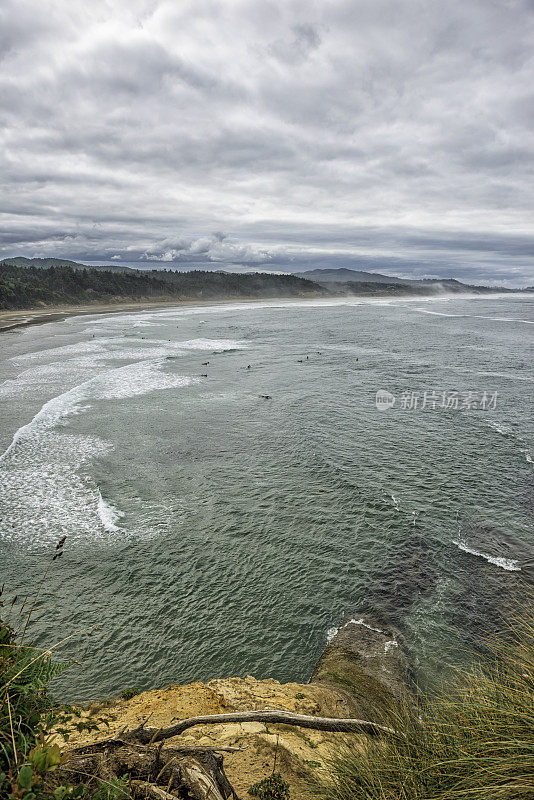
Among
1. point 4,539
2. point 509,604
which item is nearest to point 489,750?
point 509,604

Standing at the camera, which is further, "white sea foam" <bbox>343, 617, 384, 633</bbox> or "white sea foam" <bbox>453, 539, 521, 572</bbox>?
"white sea foam" <bbox>453, 539, 521, 572</bbox>

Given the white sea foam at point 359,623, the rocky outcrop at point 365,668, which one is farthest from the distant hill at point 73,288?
the rocky outcrop at point 365,668

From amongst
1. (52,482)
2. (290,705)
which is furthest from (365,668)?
(52,482)

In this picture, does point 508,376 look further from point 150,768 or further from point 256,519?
point 150,768

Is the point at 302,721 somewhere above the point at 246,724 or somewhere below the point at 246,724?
above

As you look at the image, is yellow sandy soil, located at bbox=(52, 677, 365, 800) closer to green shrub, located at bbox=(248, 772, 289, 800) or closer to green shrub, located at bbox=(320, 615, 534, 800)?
green shrub, located at bbox=(248, 772, 289, 800)

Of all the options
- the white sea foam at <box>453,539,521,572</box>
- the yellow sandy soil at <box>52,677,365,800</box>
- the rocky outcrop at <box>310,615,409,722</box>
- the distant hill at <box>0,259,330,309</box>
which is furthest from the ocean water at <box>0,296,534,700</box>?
the distant hill at <box>0,259,330,309</box>
